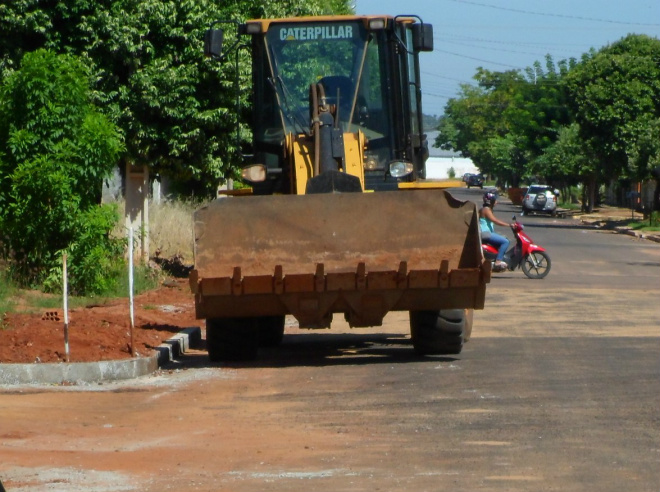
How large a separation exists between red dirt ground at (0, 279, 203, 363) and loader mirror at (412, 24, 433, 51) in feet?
14.2

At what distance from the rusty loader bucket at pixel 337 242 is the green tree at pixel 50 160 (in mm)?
5026

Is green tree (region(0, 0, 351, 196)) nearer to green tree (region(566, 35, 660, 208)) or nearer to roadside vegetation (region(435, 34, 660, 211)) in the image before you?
roadside vegetation (region(435, 34, 660, 211))

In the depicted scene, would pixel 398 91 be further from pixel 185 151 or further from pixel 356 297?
pixel 185 151

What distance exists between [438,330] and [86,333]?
366 centimetres

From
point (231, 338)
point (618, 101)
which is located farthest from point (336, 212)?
point (618, 101)

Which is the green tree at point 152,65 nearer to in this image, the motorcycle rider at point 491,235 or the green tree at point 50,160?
the green tree at point 50,160

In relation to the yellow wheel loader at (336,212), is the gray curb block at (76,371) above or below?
below

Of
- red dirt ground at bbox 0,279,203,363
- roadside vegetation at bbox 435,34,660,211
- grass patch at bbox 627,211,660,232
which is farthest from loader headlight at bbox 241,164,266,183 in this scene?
grass patch at bbox 627,211,660,232

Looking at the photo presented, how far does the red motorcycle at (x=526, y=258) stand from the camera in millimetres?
23922

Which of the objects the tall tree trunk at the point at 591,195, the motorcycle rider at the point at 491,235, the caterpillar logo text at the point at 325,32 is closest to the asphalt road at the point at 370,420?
the caterpillar logo text at the point at 325,32

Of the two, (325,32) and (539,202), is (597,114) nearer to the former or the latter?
(539,202)


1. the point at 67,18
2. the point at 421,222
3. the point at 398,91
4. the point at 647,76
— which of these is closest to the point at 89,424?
the point at 421,222

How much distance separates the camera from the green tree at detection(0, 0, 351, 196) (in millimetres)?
19766

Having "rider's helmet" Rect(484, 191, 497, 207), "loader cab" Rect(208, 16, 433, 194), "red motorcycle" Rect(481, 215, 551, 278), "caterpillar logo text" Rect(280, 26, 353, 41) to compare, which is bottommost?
"red motorcycle" Rect(481, 215, 551, 278)
